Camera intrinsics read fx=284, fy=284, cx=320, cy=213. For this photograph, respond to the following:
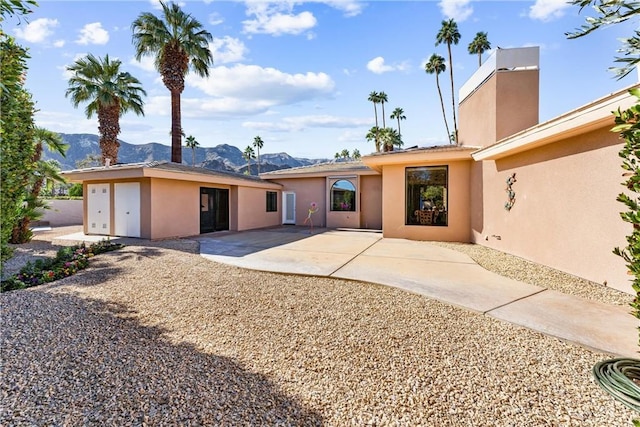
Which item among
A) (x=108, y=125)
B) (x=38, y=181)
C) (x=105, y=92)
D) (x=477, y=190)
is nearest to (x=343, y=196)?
(x=477, y=190)

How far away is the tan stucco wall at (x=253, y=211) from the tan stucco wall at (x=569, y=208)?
12207 mm

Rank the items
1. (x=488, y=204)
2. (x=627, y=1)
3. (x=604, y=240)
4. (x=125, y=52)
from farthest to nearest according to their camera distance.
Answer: (x=125, y=52) < (x=488, y=204) < (x=604, y=240) < (x=627, y=1)

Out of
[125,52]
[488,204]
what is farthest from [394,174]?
[125,52]

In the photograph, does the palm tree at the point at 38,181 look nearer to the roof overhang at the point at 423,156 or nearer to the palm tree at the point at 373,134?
the roof overhang at the point at 423,156

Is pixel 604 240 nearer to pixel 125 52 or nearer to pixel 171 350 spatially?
pixel 171 350

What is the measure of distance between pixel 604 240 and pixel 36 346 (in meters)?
9.29

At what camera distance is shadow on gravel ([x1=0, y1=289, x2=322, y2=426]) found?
2336 millimetres

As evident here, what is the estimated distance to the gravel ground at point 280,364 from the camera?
241 cm

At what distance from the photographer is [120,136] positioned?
19.3 metres

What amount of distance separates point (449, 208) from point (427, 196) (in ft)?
3.27

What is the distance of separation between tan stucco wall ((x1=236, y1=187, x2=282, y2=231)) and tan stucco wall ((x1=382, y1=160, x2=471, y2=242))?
8.02 m

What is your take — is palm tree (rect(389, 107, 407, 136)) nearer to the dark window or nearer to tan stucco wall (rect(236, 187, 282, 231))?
the dark window

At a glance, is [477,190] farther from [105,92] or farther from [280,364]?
[105,92]

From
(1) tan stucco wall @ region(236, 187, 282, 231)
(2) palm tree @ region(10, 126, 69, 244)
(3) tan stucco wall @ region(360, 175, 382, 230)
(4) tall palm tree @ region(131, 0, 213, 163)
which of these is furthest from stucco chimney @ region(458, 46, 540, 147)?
(4) tall palm tree @ region(131, 0, 213, 163)
